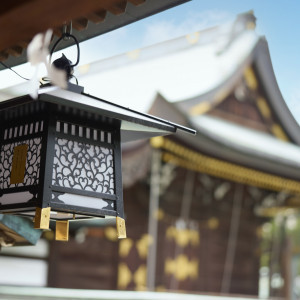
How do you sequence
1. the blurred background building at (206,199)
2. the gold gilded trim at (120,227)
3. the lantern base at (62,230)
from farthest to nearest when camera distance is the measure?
the blurred background building at (206,199) < the lantern base at (62,230) < the gold gilded trim at (120,227)

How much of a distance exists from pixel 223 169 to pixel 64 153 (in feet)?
20.5

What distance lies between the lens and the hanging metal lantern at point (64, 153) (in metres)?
1.85

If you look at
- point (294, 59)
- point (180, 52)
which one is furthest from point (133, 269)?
point (294, 59)

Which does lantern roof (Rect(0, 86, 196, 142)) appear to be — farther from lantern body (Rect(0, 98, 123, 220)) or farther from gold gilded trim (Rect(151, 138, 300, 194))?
gold gilded trim (Rect(151, 138, 300, 194))

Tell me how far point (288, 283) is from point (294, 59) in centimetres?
707

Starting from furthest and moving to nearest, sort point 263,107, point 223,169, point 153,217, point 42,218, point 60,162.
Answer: point 263,107, point 223,169, point 153,217, point 60,162, point 42,218

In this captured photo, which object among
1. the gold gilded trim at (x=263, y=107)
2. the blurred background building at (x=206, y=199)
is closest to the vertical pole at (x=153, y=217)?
the blurred background building at (x=206, y=199)

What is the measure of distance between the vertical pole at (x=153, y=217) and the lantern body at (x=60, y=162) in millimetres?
5451

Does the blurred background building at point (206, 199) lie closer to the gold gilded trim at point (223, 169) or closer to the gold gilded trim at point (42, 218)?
the gold gilded trim at point (223, 169)

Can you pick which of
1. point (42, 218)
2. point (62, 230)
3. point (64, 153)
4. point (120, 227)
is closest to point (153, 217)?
point (62, 230)

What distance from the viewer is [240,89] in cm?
920

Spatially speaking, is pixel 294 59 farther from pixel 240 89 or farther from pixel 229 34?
pixel 229 34

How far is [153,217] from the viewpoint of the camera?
776 centimetres

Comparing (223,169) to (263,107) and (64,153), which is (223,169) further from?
(64,153)
